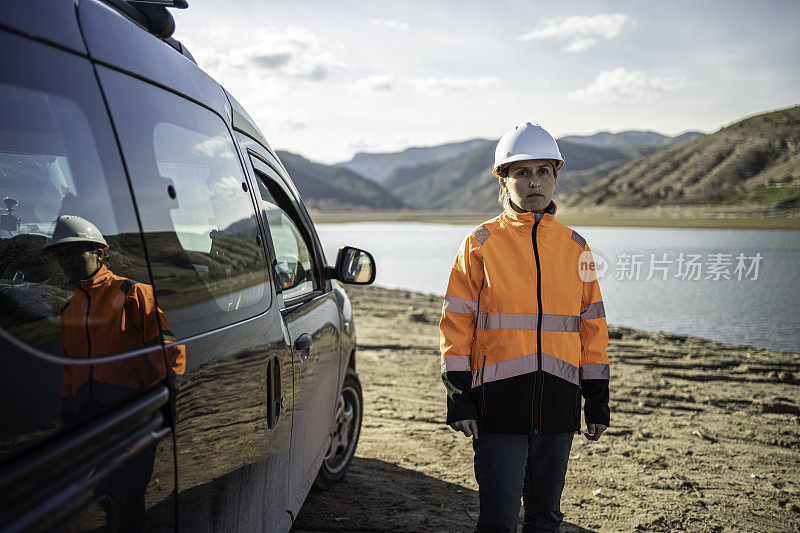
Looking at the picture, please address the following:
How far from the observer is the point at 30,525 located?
0.93 metres

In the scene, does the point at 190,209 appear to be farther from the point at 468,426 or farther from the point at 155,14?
the point at 468,426

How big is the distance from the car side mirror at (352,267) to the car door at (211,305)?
954 mm

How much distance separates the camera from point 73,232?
125 centimetres

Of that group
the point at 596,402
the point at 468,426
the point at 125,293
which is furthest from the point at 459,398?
the point at 125,293

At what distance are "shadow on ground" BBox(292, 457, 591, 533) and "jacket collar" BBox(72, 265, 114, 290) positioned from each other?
7.81 feet

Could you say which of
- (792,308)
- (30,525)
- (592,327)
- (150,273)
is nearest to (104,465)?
(30,525)

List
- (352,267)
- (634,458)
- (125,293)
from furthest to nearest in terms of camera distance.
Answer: (634,458) < (352,267) < (125,293)

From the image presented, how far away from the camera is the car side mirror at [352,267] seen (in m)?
3.23

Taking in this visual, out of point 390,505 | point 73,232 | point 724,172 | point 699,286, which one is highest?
point 724,172

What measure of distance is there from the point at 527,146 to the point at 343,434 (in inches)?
89.9

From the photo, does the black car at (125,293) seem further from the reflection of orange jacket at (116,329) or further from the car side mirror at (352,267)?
the car side mirror at (352,267)

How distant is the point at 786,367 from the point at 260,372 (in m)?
8.15

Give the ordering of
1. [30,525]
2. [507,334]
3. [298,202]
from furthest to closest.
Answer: [298,202], [507,334], [30,525]

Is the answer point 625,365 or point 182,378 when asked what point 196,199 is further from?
point 625,365
